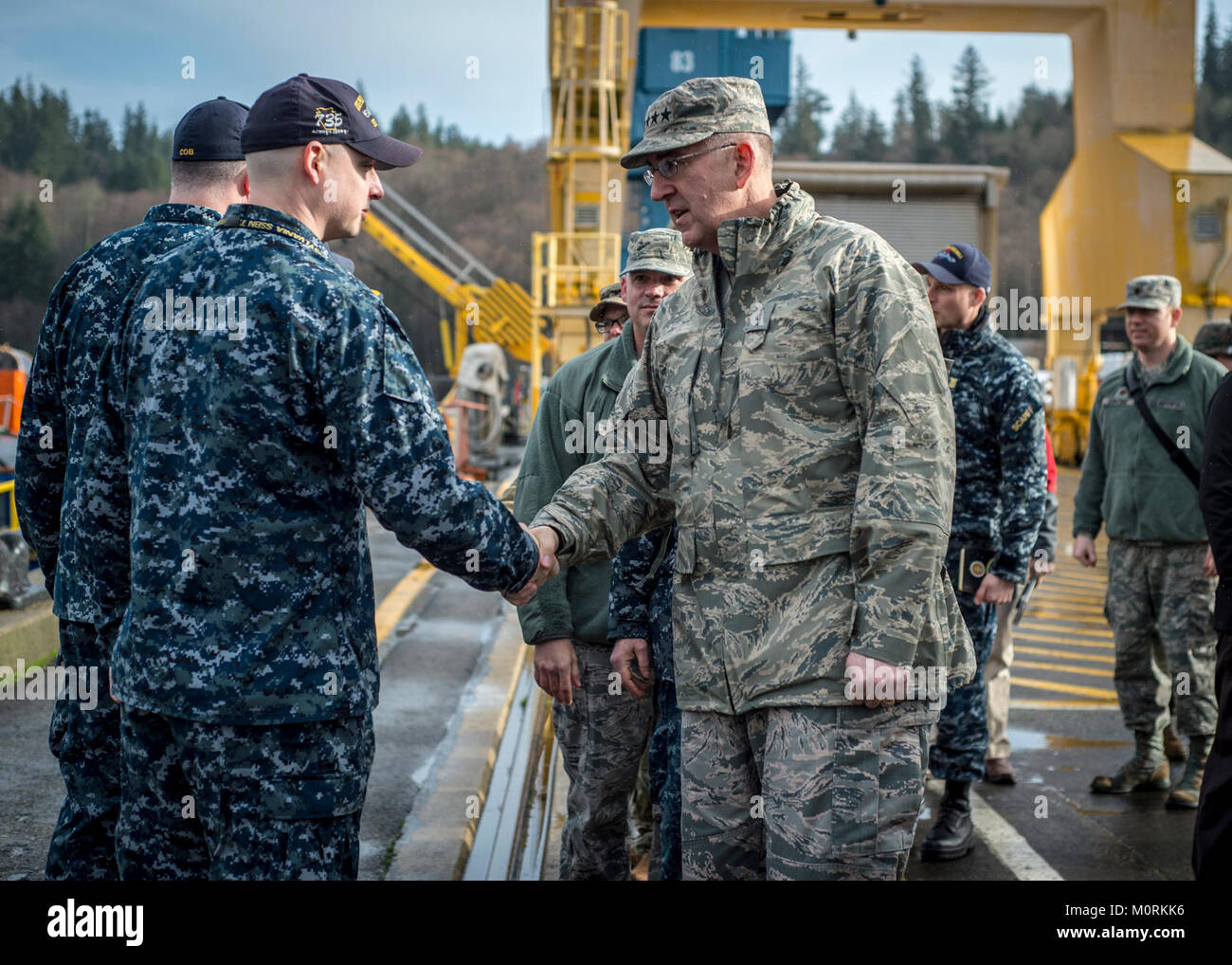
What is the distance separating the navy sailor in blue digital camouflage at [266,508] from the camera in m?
2.26

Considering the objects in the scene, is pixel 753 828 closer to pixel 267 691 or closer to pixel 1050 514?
pixel 267 691

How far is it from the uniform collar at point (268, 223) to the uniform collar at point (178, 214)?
883mm

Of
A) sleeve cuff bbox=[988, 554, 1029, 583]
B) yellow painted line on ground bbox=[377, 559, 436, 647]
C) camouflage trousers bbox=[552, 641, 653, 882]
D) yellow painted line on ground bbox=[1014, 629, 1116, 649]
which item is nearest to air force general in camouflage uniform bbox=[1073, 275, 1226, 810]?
sleeve cuff bbox=[988, 554, 1029, 583]

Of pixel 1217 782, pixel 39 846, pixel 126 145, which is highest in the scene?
pixel 126 145

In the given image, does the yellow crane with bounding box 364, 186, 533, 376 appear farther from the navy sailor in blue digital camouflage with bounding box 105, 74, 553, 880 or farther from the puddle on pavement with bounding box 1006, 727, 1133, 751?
the navy sailor in blue digital camouflage with bounding box 105, 74, 553, 880

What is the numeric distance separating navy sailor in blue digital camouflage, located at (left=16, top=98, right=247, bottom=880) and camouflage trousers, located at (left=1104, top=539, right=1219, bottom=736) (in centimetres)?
424

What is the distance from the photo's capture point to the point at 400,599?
9.94 metres

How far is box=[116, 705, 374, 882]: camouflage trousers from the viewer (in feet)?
7.50

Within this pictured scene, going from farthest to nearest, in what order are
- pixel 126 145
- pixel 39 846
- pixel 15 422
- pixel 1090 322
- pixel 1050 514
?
pixel 126 145 < pixel 1090 322 < pixel 15 422 < pixel 1050 514 < pixel 39 846

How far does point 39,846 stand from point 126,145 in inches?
1400

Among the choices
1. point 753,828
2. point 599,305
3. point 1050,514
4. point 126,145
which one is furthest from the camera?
point 126,145

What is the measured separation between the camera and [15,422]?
1247 cm

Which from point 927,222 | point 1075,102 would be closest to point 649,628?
point 927,222
